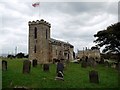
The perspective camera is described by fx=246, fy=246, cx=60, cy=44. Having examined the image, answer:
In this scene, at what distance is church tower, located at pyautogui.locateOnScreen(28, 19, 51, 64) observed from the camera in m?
54.2

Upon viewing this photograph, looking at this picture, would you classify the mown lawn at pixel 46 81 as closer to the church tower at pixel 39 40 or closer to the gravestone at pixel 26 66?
the gravestone at pixel 26 66

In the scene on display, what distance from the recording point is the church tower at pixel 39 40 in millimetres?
54219

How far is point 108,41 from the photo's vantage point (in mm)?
48906

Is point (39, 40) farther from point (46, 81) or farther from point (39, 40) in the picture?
point (46, 81)

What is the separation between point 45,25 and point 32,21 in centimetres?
311

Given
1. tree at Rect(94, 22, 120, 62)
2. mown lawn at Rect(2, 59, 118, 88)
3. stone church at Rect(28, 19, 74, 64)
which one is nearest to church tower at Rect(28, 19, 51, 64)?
stone church at Rect(28, 19, 74, 64)

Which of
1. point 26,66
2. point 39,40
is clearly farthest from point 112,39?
point 26,66

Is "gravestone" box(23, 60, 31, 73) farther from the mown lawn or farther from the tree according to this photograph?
the tree

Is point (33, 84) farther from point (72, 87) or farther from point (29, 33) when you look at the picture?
point (29, 33)

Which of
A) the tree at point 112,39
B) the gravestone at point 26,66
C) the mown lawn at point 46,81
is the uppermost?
the tree at point 112,39

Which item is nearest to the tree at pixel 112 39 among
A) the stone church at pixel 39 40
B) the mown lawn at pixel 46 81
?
the stone church at pixel 39 40

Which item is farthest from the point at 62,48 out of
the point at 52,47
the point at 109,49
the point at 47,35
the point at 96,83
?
the point at 96,83

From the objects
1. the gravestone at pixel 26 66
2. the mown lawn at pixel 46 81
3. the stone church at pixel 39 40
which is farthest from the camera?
the stone church at pixel 39 40

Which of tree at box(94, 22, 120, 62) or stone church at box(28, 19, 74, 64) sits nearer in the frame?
tree at box(94, 22, 120, 62)
